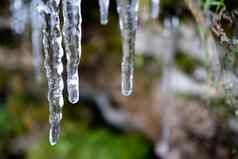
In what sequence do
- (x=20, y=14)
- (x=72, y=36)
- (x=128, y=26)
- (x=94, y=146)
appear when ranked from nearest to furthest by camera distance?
(x=72, y=36), (x=128, y=26), (x=20, y=14), (x=94, y=146)

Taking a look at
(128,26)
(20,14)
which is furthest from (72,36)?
(20,14)

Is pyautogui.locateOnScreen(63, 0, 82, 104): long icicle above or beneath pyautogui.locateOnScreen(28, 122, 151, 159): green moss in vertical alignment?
above

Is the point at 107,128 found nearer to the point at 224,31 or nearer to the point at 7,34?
the point at 7,34

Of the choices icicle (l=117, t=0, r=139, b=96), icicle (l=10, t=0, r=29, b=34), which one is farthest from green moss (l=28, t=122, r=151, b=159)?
icicle (l=117, t=0, r=139, b=96)

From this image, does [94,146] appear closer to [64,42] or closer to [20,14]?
[20,14]

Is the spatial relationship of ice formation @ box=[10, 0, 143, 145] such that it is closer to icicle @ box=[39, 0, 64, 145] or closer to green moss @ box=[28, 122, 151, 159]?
icicle @ box=[39, 0, 64, 145]

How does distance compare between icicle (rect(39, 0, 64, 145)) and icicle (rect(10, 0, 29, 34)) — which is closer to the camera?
icicle (rect(39, 0, 64, 145))

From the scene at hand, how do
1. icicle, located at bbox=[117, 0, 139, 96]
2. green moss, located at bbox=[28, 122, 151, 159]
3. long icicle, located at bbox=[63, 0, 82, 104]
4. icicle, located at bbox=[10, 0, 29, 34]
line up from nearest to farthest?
long icicle, located at bbox=[63, 0, 82, 104], icicle, located at bbox=[117, 0, 139, 96], icicle, located at bbox=[10, 0, 29, 34], green moss, located at bbox=[28, 122, 151, 159]

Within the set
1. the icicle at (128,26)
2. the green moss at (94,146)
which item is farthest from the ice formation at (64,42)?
the green moss at (94,146)
